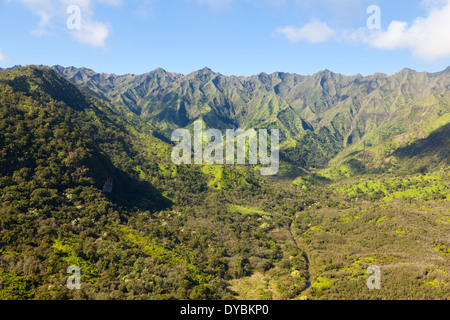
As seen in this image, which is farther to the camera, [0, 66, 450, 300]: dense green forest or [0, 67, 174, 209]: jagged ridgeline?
[0, 67, 174, 209]: jagged ridgeline

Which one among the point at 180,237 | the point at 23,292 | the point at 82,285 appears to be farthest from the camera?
the point at 180,237

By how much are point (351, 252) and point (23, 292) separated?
123017 millimetres

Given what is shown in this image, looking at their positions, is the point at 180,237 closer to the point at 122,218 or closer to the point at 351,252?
the point at 122,218

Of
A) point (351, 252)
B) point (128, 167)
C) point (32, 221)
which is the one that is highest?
point (128, 167)

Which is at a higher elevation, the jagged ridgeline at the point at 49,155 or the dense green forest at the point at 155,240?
the jagged ridgeline at the point at 49,155

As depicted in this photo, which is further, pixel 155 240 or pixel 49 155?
pixel 49 155

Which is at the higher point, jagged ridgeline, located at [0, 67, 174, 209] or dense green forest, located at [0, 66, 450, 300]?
jagged ridgeline, located at [0, 67, 174, 209]

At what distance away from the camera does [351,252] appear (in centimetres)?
11725

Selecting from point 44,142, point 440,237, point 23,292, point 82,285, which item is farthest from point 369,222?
point 44,142

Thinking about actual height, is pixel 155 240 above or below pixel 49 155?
below

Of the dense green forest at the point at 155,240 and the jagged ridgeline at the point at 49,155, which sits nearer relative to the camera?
the dense green forest at the point at 155,240
